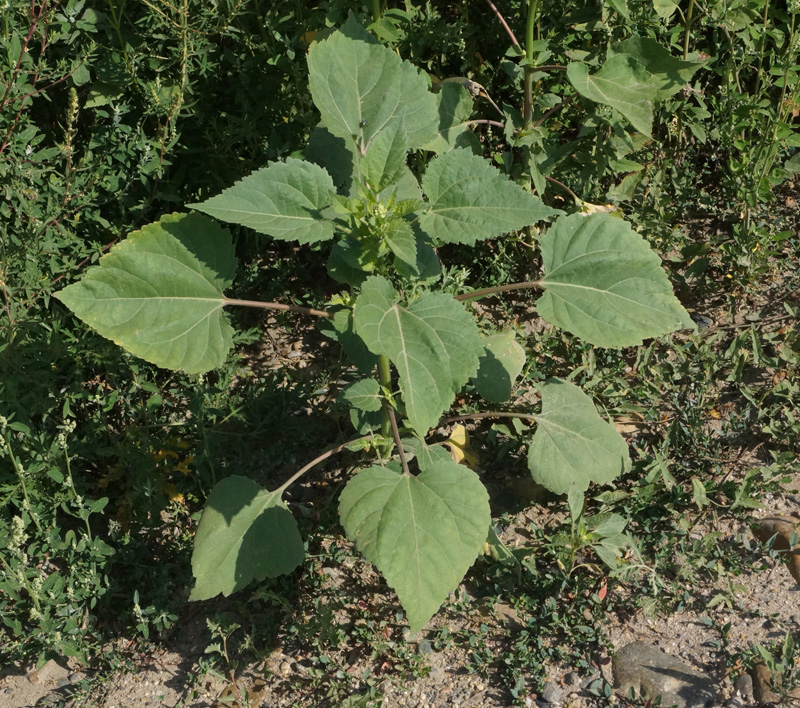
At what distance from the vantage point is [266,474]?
3.74m

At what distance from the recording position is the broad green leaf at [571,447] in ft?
10.5

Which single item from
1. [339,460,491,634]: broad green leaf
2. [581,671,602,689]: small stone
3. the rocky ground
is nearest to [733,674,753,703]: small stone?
the rocky ground

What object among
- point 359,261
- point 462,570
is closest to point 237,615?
point 462,570

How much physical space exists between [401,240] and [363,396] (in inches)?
24.8

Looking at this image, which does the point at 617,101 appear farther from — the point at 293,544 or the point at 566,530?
the point at 293,544

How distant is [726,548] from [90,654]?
2.41 metres

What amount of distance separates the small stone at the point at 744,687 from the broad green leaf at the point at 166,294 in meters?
2.02

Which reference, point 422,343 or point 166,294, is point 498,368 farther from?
point 166,294

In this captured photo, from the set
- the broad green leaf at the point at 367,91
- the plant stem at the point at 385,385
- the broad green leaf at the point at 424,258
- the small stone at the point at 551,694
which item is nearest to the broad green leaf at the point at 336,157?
the broad green leaf at the point at 367,91

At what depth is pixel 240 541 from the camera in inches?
116

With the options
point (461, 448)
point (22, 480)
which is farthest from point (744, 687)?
point (22, 480)

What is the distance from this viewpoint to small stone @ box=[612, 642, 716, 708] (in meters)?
2.95

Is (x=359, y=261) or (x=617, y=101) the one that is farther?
(x=617, y=101)

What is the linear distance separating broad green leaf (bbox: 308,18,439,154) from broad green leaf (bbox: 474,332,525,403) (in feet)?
2.72
